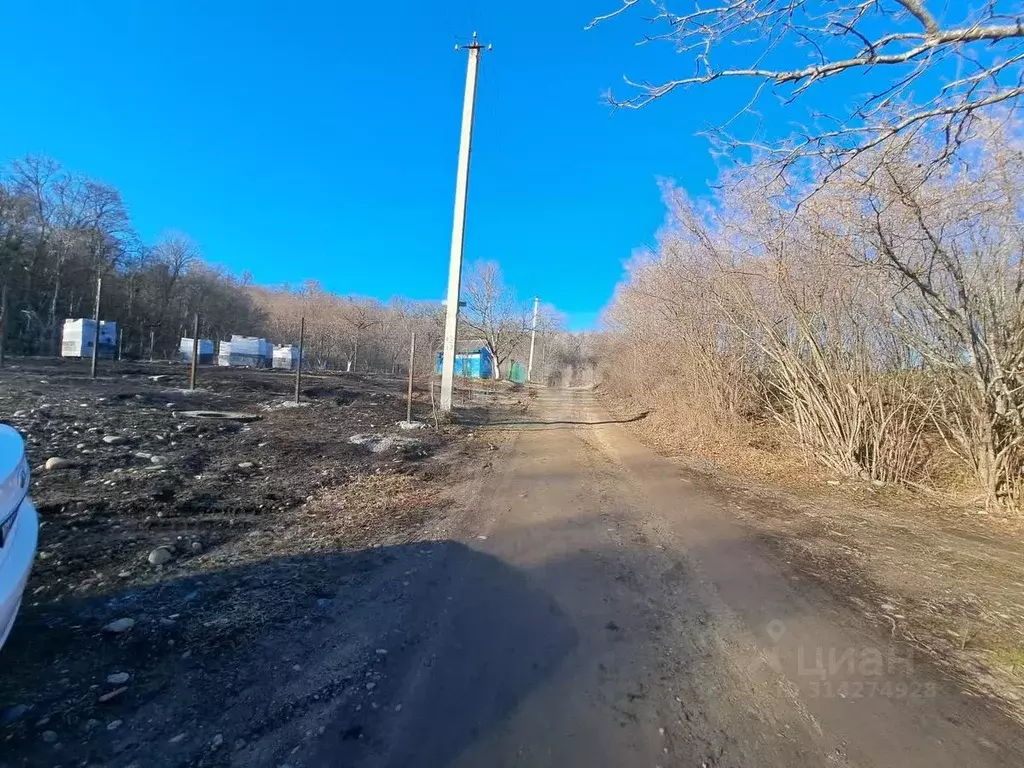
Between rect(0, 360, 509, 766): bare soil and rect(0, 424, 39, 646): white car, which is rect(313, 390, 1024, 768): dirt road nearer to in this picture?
rect(0, 360, 509, 766): bare soil

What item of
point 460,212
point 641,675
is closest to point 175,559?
point 641,675

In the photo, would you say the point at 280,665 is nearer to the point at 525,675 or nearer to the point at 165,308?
the point at 525,675

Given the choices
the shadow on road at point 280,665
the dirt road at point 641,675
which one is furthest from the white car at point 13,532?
the dirt road at point 641,675

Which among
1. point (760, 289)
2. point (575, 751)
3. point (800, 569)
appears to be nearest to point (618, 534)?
point (800, 569)

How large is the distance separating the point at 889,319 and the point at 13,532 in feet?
29.3

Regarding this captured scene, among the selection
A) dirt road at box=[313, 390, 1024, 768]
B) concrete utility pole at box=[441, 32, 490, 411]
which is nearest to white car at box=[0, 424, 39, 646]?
dirt road at box=[313, 390, 1024, 768]

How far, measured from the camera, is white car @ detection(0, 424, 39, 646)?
210cm

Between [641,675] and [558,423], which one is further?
[558,423]

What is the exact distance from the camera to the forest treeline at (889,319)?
5973 millimetres

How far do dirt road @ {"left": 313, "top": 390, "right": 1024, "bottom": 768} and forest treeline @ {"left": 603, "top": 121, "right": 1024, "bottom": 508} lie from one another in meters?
3.35

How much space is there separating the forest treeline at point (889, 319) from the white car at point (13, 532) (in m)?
5.40

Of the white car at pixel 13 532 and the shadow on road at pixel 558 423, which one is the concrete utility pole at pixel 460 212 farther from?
the white car at pixel 13 532

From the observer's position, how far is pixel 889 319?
7.23 meters

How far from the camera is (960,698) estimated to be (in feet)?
8.91
